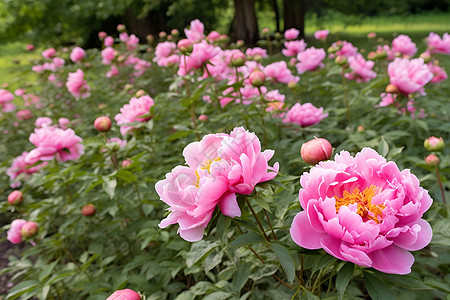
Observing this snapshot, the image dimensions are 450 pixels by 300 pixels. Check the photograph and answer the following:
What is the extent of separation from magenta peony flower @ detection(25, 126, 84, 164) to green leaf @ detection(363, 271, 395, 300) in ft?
4.39

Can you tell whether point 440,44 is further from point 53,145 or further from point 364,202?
point 53,145

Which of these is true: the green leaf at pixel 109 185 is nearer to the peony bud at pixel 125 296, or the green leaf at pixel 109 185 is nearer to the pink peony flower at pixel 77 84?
the peony bud at pixel 125 296

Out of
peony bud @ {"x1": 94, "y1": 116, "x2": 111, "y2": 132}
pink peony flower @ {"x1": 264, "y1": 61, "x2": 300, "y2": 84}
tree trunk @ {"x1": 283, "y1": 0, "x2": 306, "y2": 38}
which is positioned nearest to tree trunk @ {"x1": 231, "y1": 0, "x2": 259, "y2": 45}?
tree trunk @ {"x1": 283, "y1": 0, "x2": 306, "y2": 38}

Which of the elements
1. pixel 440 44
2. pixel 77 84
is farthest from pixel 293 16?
pixel 77 84

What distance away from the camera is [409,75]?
1648 mm

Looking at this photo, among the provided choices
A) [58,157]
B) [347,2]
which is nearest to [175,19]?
[347,2]

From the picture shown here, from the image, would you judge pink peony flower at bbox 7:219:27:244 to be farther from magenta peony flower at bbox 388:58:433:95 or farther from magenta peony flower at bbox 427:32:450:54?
magenta peony flower at bbox 427:32:450:54

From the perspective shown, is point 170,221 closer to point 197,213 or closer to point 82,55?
point 197,213

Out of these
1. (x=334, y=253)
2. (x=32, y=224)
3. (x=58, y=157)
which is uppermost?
(x=334, y=253)

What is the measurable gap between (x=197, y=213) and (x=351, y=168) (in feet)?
0.98

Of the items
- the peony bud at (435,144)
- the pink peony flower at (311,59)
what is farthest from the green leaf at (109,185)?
the pink peony flower at (311,59)

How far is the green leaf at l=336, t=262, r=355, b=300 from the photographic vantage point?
61cm

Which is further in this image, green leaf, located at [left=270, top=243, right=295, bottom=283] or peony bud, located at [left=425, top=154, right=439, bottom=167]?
peony bud, located at [left=425, top=154, right=439, bottom=167]

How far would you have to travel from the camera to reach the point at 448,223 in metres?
0.88
